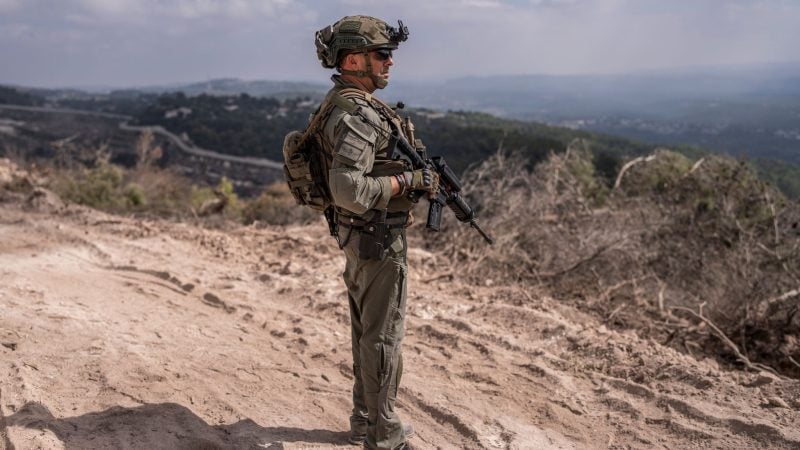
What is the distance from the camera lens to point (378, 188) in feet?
8.70

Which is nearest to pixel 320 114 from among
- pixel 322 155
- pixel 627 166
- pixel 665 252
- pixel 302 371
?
pixel 322 155

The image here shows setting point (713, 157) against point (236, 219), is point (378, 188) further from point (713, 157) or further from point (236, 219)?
point (713, 157)

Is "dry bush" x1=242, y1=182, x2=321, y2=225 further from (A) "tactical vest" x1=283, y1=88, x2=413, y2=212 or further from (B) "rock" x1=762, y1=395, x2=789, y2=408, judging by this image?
(B) "rock" x1=762, y1=395, x2=789, y2=408

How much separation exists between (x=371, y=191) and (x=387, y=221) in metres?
0.32

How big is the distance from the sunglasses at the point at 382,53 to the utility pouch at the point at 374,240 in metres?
0.76

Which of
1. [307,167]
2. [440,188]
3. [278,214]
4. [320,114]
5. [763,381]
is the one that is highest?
[320,114]

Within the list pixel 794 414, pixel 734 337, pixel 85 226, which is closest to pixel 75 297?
pixel 85 226

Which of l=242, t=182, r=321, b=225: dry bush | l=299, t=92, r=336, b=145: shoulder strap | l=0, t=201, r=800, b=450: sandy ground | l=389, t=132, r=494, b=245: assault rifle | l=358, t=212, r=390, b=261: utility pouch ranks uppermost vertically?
l=299, t=92, r=336, b=145: shoulder strap

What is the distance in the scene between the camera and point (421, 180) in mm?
2824

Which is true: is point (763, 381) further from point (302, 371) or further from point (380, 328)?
point (302, 371)

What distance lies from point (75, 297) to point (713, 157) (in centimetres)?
1091

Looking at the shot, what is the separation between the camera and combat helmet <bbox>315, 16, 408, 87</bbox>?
271cm

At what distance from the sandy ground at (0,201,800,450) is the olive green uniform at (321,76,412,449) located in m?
0.53

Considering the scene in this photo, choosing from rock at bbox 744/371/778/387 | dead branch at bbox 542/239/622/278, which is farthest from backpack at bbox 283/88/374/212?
dead branch at bbox 542/239/622/278
